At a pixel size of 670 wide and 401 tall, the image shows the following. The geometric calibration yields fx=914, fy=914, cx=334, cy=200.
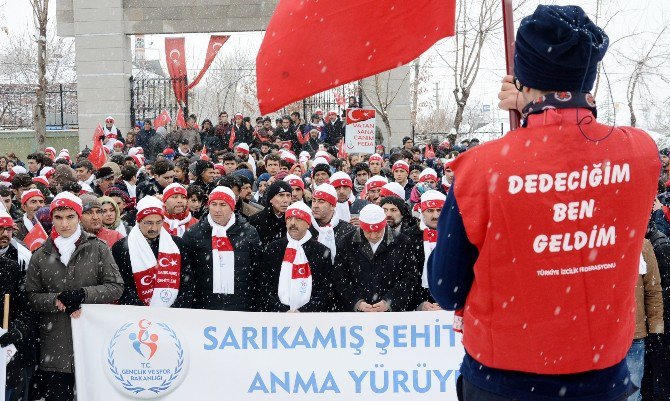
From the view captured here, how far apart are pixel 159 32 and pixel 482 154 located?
21889 mm

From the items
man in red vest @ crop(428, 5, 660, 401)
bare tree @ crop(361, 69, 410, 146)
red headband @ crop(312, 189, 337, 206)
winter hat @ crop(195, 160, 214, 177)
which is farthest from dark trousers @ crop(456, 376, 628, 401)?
bare tree @ crop(361, 69, 410, 146)

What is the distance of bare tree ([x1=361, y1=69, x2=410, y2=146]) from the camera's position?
74.8 feet

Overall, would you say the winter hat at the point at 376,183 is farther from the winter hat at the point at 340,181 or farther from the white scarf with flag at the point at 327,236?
→ the white scarf with flag at the point at 327,236

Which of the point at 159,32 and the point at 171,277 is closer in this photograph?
the point at 171,277

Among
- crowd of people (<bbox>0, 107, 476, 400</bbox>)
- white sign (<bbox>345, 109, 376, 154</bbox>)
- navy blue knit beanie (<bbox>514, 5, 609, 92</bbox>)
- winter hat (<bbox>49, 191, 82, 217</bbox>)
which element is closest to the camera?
navy blue knit beanie (<bbox>514, 5, 609, 92</bbox>)

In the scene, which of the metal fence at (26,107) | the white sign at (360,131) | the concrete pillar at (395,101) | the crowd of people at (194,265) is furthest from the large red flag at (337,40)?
the metal fence at (26,107)

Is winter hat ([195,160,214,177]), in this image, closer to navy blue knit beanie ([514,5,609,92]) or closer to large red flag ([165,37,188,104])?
navy blue knit beanie ([514,5,609,92])

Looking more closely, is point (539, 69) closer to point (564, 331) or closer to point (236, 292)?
point (564, 331)

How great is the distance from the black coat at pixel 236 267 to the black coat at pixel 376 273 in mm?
699

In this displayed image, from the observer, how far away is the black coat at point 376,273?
289 inches

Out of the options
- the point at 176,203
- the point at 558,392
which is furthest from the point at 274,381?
the point at 558,392

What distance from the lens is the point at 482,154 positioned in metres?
2.64

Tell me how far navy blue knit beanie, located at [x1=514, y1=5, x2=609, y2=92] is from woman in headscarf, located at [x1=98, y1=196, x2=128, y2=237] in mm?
6671

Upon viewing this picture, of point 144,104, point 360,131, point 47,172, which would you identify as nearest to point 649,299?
point 360,131
